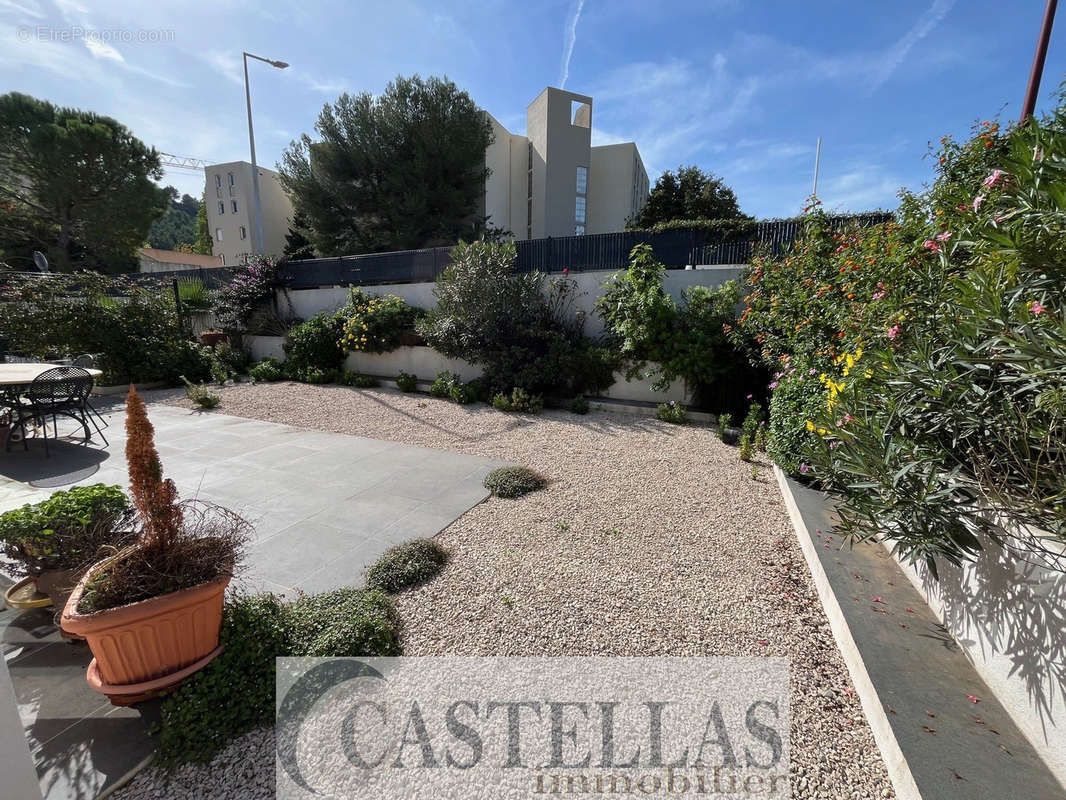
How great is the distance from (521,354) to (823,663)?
627 cm

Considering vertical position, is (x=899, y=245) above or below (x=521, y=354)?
above

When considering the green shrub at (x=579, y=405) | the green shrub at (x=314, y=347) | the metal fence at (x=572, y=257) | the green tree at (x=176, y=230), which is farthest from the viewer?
the green tree at (x=176, y=230)

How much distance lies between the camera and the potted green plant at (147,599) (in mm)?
1696

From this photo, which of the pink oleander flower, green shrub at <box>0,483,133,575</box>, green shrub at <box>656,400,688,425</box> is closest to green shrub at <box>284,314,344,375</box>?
green shrub at <box>656,400,688,425</box>

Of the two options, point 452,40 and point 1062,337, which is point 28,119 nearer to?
point 452,40

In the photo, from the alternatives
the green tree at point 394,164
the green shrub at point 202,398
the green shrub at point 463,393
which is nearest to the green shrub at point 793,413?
the green shrub at point 463,393

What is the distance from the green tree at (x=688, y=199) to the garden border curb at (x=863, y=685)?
65.5 ft

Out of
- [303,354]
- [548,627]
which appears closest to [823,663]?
[548,627]

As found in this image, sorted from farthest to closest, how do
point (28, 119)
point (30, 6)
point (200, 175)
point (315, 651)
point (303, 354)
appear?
point (200, 175), point (28, 119), point (303, 354), point (30, 6), point (315, 651)

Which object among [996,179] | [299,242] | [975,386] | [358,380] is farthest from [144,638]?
[299,242]

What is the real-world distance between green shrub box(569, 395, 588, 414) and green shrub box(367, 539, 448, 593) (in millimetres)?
4547

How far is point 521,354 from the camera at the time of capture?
784 cm

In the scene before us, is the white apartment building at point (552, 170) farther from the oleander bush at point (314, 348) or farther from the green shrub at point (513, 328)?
the green shrub at point (513, 328)

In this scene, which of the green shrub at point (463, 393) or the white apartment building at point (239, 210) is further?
the white apartment building at point (239, 210)
